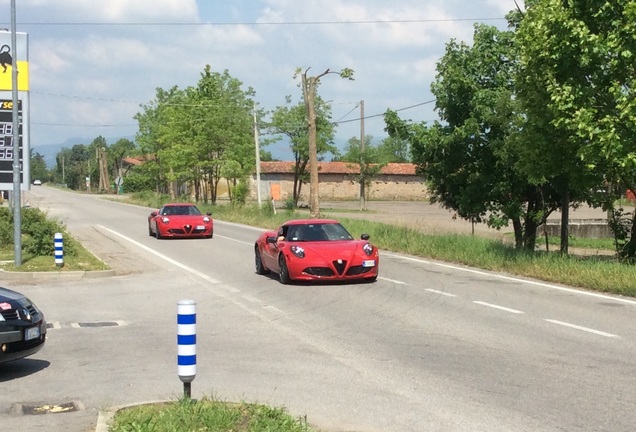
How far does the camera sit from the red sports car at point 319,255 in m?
15.1

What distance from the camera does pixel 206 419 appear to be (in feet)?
18.9

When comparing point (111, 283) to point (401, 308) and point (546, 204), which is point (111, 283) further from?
point (546, 204)

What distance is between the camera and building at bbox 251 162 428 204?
93.9m

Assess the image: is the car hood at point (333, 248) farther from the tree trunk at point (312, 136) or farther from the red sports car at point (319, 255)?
the tree trunk at point (312, 136)

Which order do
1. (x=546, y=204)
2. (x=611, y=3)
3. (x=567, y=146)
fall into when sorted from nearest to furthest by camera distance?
1. (x=611, y=3)
2. (x=567, y=146)
3. (x=546, y=204)

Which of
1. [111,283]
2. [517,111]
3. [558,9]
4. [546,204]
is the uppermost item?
[558,9]

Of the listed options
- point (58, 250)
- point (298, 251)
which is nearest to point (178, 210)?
point (58, 250)

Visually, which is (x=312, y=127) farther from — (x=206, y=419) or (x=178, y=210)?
(x=206, y=419)

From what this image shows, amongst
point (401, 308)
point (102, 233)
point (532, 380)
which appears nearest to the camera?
point (532, 380)

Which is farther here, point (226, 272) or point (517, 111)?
point (517, 111)

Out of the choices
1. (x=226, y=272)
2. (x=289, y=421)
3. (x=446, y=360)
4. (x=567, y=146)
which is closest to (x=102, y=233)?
Answer: (x=226, y=272)

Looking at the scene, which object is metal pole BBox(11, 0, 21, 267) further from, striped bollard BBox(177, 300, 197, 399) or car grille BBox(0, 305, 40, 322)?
striped bollard BBox(177, 300, 197, 399)

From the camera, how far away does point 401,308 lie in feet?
40.7

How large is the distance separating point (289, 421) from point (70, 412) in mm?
2114
